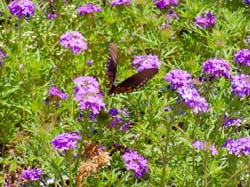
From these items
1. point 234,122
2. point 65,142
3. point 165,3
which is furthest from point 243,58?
point 165,3

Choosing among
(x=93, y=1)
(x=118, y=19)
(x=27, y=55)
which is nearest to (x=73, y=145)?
(x=27, y=55)

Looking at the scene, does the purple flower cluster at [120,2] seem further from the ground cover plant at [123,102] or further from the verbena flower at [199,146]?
the verbena flower at [199,146]

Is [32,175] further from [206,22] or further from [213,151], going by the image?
[206,22]

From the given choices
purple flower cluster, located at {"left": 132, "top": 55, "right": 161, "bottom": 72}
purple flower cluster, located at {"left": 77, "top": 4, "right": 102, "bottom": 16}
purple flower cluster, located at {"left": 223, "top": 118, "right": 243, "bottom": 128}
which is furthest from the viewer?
purple flower cluster, located at {"left": 77, "top": 4, "right": 102, "bottom": 16}

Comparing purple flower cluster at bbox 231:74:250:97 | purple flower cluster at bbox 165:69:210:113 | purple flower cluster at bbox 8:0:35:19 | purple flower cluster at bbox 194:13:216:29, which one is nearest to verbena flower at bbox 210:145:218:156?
purple flower cluster at bbox 165:69:210:113

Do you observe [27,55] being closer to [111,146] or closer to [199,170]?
[111,146]

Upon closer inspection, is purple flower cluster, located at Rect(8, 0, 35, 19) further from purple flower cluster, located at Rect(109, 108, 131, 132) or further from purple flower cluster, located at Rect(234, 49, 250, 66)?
purple flower cluster, located at Rect(234, 49, 250, 66)

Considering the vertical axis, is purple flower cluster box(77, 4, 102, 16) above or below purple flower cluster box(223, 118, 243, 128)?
above
